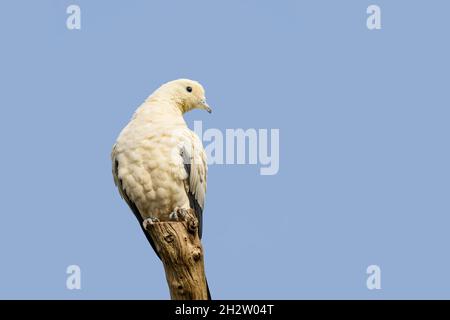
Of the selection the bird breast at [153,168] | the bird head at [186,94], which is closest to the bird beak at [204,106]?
the bird head at [186,94]

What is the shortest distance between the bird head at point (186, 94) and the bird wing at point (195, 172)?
684mm

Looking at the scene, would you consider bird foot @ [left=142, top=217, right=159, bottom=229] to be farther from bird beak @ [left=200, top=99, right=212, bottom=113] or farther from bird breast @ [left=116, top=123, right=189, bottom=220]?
bird beak @ [left=200, top=99, right=212, bottom=113]

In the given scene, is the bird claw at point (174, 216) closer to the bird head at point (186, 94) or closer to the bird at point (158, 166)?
the bird at point (158, 166)

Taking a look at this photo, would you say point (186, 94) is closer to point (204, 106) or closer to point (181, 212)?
point (204, 106)

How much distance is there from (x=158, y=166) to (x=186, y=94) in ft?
4.83

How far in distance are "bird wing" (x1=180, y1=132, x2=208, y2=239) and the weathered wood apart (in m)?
1.09

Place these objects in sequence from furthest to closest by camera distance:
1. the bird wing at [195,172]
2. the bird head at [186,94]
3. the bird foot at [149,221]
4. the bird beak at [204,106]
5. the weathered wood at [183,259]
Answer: the bird beak at [204,106]
the bird head at [186,94]
the bird wing at [195,172]
the bird foot at [149,221]
the weathered wood at [183,259]

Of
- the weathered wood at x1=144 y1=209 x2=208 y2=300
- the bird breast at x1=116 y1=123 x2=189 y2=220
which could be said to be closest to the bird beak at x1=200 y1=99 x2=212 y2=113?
the bird breast at x1=116 y1=123 x2=189 y2=220

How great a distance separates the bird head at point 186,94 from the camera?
13281 millimetres

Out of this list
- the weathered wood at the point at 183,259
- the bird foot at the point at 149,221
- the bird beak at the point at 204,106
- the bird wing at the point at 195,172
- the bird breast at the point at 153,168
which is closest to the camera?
the weathered wood at the point at 183,259

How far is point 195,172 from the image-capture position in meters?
12.6
